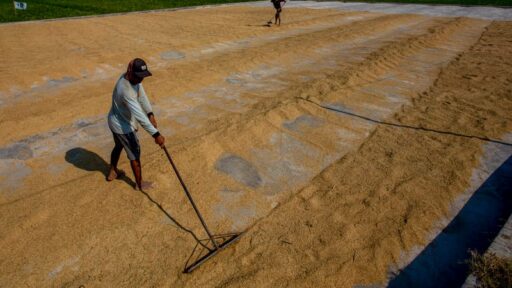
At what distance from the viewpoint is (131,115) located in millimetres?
4266

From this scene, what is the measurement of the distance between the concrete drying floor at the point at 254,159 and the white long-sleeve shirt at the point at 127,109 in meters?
0.94

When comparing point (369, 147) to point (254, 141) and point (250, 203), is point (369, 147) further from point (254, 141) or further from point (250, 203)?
point (250, 203)

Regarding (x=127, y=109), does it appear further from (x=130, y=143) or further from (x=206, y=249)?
(x=206, y=249)

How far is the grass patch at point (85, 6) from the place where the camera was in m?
18.9

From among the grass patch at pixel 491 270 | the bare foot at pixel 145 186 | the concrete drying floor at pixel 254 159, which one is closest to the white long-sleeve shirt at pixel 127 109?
the bare foot at pixel 145 186

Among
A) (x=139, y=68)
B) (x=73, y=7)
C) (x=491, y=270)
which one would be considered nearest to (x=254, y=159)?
(x=139, y=68)

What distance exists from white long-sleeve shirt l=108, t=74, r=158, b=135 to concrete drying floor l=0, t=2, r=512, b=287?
94cm

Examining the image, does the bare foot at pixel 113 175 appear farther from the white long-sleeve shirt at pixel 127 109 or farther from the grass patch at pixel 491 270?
the grass patch at pixel 491 270

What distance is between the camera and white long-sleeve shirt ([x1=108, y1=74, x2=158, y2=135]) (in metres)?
3.93

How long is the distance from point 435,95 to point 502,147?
96.0 inches

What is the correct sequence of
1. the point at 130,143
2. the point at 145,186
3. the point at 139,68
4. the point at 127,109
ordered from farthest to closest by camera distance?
the point at 145,186, the point at 130,143, the point at 127,109, the point at 139,68

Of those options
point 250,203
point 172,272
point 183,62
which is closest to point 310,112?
point 250,203

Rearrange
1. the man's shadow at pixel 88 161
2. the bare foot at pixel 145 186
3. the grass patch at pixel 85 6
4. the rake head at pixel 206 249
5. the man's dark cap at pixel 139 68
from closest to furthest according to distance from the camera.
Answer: the rake head at pixel 206 249
the man's dark cap at pixel 139 68
the bare foot at pixel 145 186
the man's shadow at pixel 88 161
the grass patch at pixel 85 6

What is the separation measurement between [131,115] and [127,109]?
0.35ft
